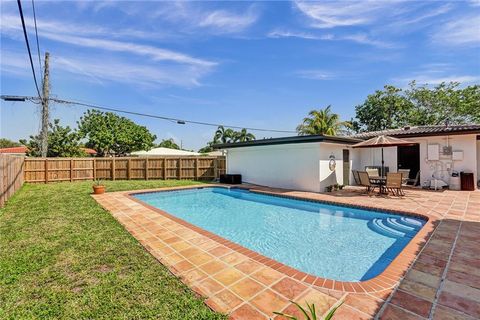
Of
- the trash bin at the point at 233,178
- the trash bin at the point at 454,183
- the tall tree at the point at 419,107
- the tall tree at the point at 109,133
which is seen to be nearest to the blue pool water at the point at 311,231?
the trash bin at the point at 233,178

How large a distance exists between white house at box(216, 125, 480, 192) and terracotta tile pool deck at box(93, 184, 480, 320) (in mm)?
6170

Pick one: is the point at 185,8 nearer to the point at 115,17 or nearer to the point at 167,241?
the point at 115,17

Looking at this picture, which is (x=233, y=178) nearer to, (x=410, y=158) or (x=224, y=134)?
(x=410, y=158)

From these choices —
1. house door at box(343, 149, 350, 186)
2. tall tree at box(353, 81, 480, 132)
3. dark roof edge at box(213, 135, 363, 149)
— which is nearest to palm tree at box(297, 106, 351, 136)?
tall tree at box(353, 81, 480, 132)

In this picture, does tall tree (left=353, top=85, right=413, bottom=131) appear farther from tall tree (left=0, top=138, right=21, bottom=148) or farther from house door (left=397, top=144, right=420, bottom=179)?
tall tree (left=0, top=138, right=21, bottom=148)

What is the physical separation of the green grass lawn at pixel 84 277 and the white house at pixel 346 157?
8738mm

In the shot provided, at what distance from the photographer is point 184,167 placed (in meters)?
16.8

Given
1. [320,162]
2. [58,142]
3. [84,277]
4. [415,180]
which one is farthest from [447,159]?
[58,142]

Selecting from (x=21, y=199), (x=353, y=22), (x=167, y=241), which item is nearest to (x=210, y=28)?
(x=353, y=22)

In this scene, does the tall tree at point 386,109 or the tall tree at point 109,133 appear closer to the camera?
the tall tree at point 109,133

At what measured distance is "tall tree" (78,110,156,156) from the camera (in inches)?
1003

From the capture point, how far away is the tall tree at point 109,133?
25.5 metres

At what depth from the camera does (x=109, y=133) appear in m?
25.7

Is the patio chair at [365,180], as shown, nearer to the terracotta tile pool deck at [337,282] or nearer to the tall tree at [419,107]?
the terracotta tile pool deck at [337,282]
